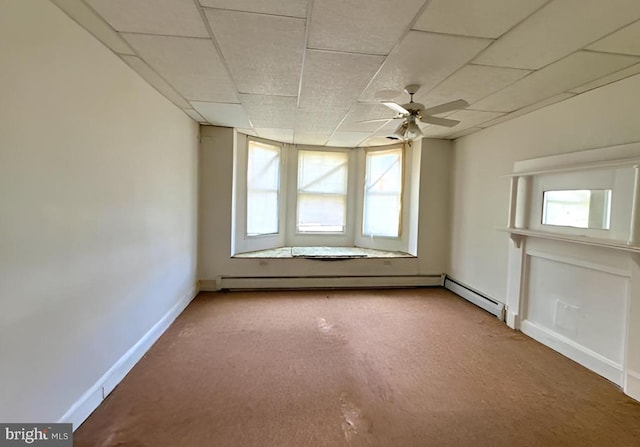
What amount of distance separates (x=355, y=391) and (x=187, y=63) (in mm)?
2779

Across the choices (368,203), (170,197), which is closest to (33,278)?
(170,197)

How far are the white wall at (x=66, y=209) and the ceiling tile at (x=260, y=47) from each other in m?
0.83

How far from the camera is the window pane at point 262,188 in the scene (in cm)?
486

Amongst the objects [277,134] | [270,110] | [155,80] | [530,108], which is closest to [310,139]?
[277,134]

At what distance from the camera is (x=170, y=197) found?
3.20m

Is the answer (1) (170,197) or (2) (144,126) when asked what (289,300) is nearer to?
(1) (170,197)

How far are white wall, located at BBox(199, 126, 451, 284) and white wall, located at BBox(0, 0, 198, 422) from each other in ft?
5.17

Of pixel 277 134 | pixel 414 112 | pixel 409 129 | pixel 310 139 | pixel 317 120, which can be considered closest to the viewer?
pixel 414 112

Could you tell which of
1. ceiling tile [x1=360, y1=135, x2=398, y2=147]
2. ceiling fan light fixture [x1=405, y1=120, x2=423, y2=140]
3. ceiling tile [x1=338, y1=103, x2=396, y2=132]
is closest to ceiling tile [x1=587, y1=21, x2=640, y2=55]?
ceiling fan light fixture [x1=405, y1=120, x2=423, y2=140]

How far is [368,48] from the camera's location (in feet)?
6.54

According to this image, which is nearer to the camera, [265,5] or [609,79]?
[265,5]

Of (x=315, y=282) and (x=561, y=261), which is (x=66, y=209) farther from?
(x=561, y=261)

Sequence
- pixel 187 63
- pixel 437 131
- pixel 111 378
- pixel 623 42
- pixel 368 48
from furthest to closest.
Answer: pixel 437 131 < pixel 187 63 < pixel 111 378 < pixel 368 48 < pixel 623 42

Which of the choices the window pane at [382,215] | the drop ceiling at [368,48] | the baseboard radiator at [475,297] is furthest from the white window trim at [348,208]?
the drop ceiling at [368,48]
